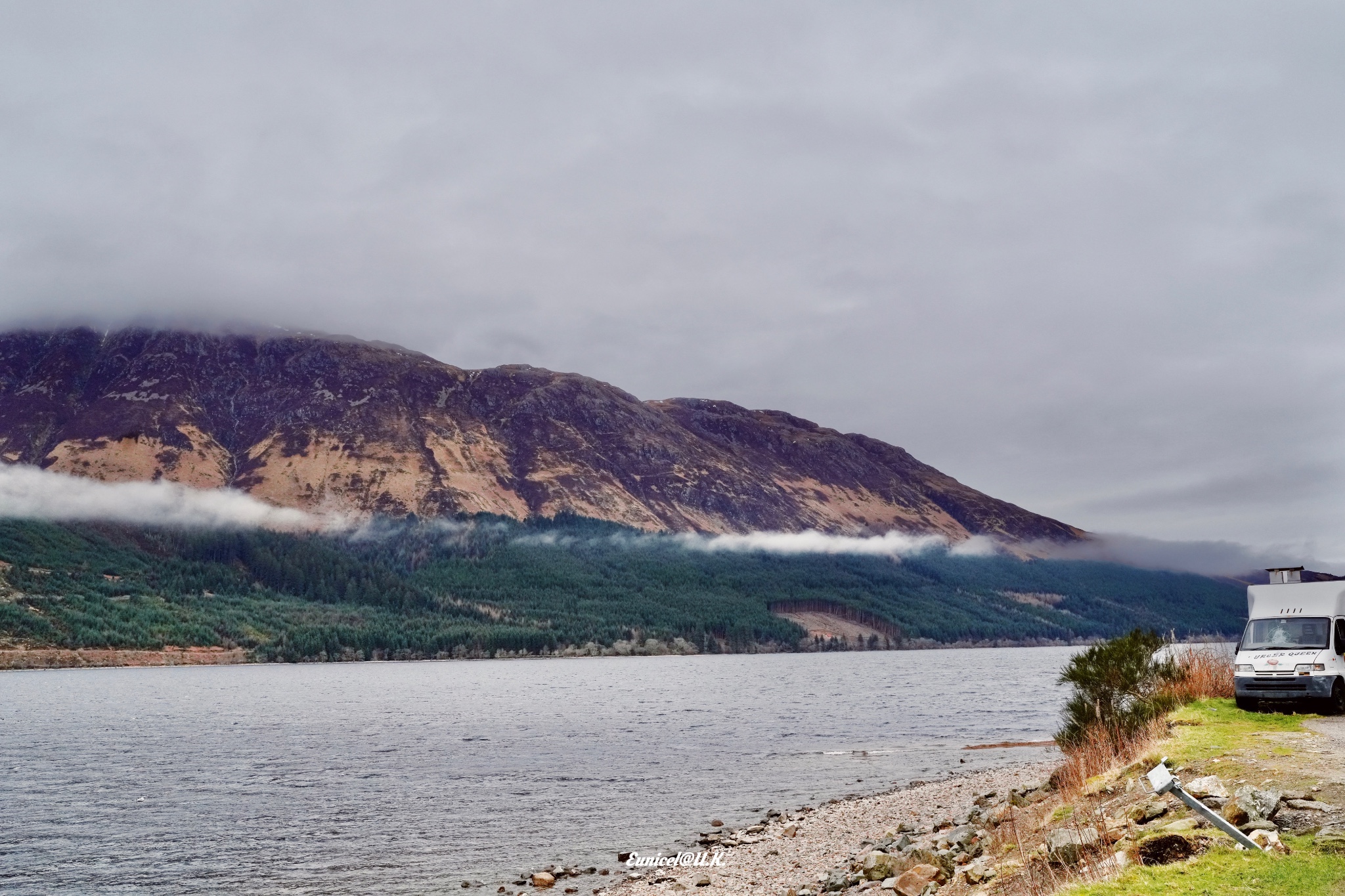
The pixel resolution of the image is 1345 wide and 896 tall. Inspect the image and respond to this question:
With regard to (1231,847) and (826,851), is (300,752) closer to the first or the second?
(826,851)

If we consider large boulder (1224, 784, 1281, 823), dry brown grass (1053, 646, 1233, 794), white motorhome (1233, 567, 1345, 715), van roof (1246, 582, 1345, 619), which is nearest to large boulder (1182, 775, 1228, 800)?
large boulder (1224, 784, 1281, 823)

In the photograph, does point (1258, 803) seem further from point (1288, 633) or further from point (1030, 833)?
point (1288, 633)

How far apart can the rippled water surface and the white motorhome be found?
21866 mm

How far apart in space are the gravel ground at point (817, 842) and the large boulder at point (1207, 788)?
36.1ft

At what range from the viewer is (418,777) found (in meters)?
62.4

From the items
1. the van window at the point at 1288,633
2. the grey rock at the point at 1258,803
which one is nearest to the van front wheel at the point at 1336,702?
the van window at the point at 1288,633

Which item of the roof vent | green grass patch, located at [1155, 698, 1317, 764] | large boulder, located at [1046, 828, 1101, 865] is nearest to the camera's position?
large boulder, located at [1046, 828, 1101, 865]

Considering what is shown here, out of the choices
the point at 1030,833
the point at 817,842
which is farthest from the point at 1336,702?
the point at 817,842

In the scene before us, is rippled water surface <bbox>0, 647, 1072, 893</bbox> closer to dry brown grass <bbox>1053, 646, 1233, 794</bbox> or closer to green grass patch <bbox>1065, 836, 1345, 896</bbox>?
dry brown grass <bbox>1053, 646, 1233, 794</bbox>

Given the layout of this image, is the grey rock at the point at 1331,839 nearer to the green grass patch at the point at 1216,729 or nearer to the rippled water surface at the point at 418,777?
the green grass patch at the point at 1216,729

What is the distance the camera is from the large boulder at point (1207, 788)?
19359 millimetres

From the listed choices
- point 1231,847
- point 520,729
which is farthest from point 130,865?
point 520,729

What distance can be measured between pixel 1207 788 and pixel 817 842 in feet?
60.4

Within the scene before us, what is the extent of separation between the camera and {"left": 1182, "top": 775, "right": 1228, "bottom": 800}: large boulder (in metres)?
19.4
